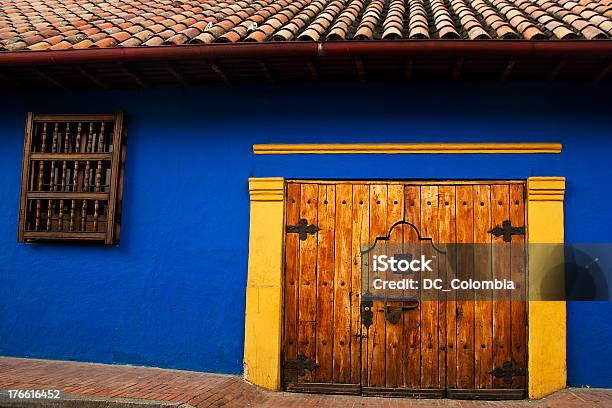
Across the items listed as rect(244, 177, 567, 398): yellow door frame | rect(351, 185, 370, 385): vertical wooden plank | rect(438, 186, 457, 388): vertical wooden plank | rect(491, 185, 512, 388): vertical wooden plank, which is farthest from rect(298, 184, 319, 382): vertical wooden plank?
rect(491, 185, 512, 388): vertical wooden plank

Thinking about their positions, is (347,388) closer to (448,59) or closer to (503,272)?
(503,272)

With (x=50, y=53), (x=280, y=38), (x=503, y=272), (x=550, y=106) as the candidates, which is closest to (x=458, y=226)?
(x=503, y=272)

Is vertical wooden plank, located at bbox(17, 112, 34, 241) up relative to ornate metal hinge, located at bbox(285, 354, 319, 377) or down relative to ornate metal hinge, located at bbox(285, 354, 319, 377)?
up

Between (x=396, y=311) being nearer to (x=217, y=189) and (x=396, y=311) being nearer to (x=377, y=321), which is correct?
(x=377, y=321)

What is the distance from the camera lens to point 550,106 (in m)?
5.51

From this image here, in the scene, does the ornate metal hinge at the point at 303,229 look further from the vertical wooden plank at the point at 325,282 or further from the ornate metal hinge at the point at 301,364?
the ornate metal hinge at the point at 301,364

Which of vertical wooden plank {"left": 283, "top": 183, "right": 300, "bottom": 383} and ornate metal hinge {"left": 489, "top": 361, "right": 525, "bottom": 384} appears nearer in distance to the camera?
ornate metal hinge {"left": 489, "top": 361, "right": 525, "bottom": 384}

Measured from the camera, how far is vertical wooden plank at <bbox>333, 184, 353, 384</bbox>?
548 cm

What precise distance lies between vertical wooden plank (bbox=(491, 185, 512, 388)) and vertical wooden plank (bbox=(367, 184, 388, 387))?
3.51 feet

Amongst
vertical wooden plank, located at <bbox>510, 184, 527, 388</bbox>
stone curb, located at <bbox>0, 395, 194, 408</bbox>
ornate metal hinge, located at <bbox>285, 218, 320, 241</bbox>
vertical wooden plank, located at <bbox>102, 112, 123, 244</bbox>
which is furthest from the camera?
vertical wooden plank, located at <bbox>102, 112, 123, 244</bbox>

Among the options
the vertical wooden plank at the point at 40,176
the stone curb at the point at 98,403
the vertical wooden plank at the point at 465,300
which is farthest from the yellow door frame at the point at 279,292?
the vertical wooden plank at the point at 40,176

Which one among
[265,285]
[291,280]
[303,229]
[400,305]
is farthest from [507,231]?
[265,285]

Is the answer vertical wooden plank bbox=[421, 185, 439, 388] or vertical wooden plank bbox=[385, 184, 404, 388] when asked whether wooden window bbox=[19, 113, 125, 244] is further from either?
vertical wooden plank bbox=[421, 185, 439, 388]

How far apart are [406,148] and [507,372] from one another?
2.39 metres
